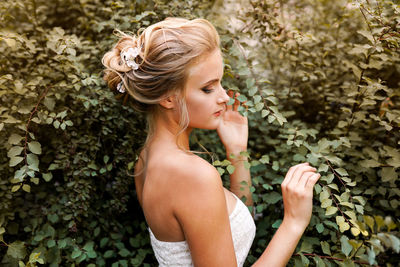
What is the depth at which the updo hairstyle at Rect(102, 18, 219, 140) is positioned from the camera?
4.80 feet

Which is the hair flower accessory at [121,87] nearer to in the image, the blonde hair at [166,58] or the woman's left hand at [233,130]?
the blonde hair at [166,58]

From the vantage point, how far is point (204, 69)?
1.52 metres

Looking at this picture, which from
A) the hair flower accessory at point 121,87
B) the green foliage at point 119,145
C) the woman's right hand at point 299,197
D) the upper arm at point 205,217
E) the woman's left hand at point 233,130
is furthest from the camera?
the woman's left hand at point 233,130

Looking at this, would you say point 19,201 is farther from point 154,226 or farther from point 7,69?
point 154,226

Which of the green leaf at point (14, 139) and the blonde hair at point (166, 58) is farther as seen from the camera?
the green leaf at point (14, 139)

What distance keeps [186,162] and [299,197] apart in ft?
1.91

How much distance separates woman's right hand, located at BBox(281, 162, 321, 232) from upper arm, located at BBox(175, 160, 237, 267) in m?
0.34

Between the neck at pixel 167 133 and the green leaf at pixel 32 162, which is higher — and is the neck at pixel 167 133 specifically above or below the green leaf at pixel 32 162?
above

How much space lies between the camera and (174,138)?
1.68 metres

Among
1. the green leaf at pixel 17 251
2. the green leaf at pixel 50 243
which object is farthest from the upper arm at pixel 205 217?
the green leaf at pixel 17 251

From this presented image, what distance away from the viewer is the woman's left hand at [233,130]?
80.7 inches

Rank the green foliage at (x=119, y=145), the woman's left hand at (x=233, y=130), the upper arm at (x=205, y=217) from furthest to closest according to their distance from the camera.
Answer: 1. the woman's left hand at (x=233, y=130)
2. the green foliage at (x=119, y=145)
3. the upper arm at (x=205, y=217)

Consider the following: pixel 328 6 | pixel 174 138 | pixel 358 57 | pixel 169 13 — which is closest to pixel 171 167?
pixel 174 138

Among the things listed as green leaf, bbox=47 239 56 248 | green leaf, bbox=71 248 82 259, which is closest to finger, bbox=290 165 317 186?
green leaf, bbox=71 248 82 259
